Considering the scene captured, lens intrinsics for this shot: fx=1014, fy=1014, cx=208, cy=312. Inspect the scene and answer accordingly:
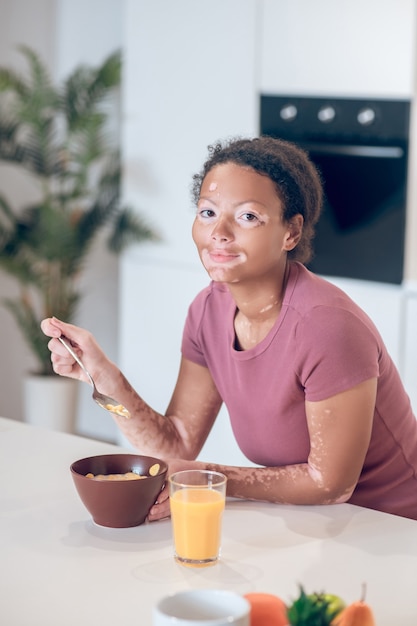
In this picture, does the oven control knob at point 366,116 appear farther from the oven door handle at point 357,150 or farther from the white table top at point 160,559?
the white table top at point 160,559

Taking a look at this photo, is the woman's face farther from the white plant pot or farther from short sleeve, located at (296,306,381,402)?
the white plant pot

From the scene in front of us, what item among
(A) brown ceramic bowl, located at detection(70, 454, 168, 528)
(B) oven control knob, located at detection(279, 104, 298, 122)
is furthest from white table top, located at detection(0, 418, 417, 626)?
(B) oven control knob, located at detection(279, 104, 298, 122)

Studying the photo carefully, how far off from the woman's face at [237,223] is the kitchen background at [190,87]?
52.5 inches

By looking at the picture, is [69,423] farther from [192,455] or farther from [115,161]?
[192,455]

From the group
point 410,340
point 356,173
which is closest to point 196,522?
point 410,340

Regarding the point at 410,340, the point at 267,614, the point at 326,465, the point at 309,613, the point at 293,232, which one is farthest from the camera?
the point at 410,340

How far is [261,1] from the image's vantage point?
3.12 m

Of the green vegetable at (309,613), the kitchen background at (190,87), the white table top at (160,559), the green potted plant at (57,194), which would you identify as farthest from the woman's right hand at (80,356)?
the green potted plant at (57,194)

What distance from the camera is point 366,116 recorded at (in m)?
2.93

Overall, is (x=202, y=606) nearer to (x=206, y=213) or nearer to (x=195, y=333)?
(x=206, y=213)

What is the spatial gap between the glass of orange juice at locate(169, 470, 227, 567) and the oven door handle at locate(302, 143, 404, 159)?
5.87ft

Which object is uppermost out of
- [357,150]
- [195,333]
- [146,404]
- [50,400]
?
[357,150]

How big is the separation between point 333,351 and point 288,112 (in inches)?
68.4

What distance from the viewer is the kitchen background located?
2.86 m
